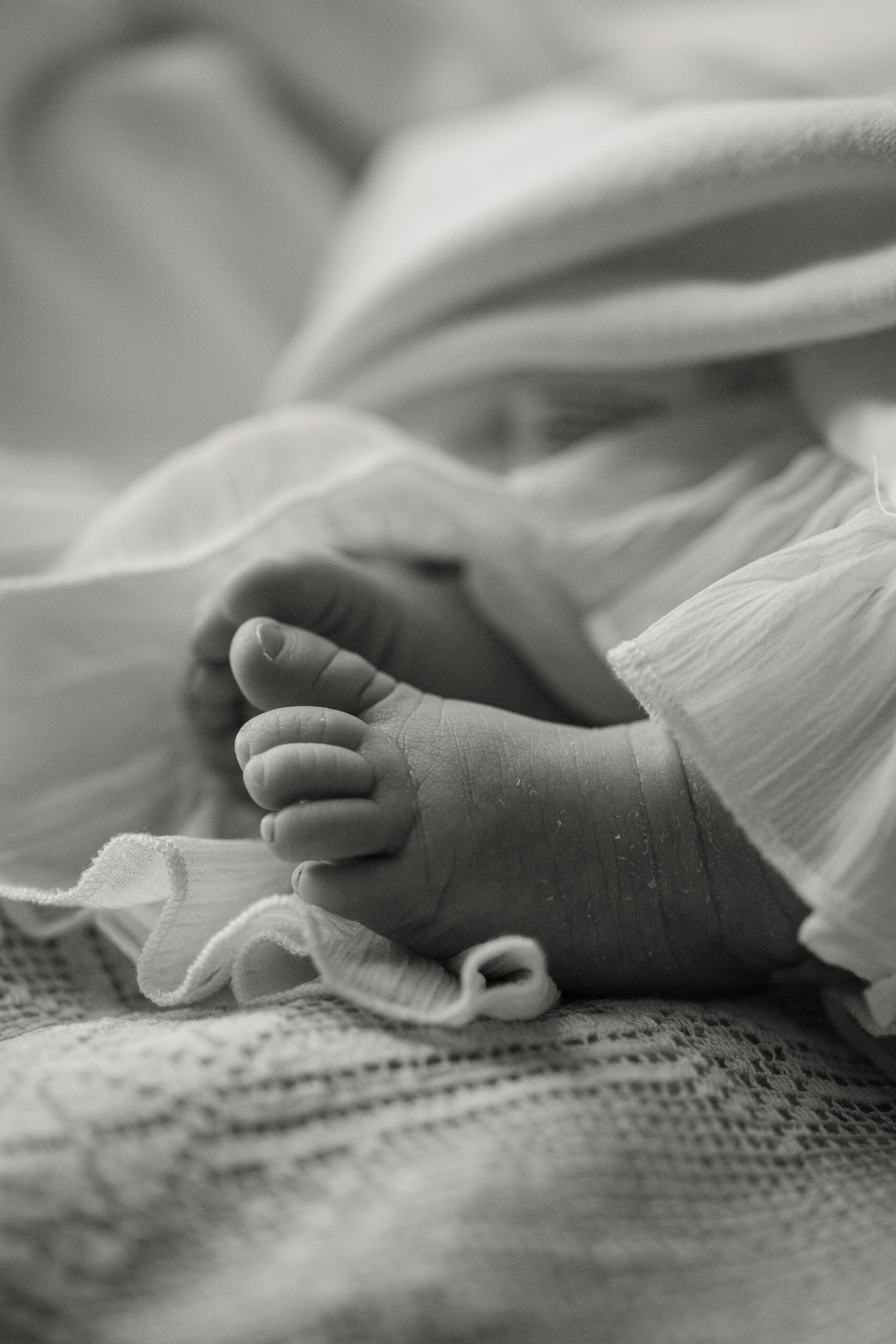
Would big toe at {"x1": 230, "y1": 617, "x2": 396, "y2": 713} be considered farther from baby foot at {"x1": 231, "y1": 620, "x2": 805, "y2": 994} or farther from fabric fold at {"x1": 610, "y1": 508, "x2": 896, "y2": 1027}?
fabric fold at {"x1": 610, "y1": 508, "x2": 896, "y2": 1027}

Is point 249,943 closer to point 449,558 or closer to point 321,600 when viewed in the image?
point 321,600

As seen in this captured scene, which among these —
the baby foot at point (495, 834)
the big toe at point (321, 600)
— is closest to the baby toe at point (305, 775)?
the baby foot at point (495, 834)

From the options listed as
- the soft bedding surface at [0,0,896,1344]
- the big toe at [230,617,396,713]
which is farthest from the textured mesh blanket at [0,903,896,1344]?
the big toe at [230,617,396,713]

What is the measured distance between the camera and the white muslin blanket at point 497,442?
19.2 inches

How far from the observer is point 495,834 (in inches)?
20.1

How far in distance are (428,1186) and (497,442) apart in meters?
0.64

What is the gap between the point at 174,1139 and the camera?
0.41 meters

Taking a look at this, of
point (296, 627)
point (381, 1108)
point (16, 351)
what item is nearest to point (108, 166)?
point (16, 351)

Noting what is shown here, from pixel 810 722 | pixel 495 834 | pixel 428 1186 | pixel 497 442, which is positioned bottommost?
pixel 428 1186

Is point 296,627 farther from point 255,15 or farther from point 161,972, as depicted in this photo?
point 255,15

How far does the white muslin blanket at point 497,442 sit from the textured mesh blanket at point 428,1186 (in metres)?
0.04

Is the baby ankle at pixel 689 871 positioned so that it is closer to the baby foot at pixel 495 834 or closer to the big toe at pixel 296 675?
the baby foot at pixel 495 834

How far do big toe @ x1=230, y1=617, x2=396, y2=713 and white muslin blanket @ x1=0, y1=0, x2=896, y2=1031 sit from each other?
0.08 meters

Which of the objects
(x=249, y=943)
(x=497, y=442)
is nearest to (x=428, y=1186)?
(x=249, y=943)
